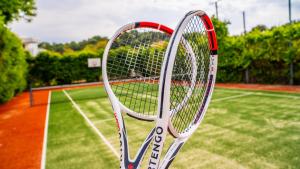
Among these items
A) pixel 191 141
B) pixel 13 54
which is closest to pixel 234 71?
pixel 191 141

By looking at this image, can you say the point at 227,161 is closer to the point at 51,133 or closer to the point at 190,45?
the point at 190,45

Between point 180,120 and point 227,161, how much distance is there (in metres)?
1.74

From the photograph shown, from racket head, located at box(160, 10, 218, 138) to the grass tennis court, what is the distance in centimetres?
137

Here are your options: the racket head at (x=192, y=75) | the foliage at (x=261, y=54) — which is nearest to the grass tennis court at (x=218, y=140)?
the racket head at (x=192, y=75)

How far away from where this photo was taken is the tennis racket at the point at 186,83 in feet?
6.73

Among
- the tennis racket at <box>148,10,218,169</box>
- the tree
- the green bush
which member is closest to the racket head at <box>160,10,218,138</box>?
the tennis racket at <box>148,10,218,169</box>

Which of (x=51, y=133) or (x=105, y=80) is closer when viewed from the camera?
(x=105, y=80)

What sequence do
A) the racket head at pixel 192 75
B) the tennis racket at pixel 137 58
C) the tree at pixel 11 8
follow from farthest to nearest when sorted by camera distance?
the tree at pixel 11 8 < the tennis racket at pixel 137 58 < the racket head at pixel 192 75

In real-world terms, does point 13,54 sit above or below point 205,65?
above

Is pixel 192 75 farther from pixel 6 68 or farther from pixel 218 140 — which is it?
pixel 6 68

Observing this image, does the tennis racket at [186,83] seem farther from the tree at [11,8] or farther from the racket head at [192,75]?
the tree at [11,8]

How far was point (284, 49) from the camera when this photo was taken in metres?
13.0

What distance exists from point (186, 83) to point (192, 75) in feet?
0.44

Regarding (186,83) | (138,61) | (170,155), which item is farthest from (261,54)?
(170,155)
